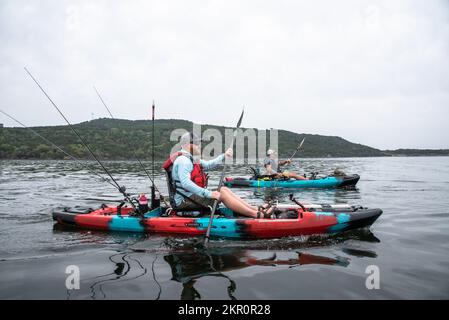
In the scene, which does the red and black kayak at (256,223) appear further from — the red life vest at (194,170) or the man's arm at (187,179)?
the red life vest at (194,170)

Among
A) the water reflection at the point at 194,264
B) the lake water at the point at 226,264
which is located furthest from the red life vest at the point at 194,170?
the water reflection at the point at 194,264

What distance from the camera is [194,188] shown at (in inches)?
287

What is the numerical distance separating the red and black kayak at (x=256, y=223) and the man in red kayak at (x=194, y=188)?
31cm

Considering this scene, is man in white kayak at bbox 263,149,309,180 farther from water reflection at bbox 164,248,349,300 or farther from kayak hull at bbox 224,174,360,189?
water reflection at bbox 164,248,349,300

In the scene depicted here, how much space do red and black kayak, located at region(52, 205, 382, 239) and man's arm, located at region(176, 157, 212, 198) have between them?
0.72 m

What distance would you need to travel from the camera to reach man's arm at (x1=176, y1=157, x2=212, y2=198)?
729cm

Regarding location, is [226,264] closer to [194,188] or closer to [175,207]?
[194,188]

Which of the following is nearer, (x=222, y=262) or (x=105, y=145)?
(x=222, y=262)

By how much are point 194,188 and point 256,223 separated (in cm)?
162

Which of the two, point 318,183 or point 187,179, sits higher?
point 187,179

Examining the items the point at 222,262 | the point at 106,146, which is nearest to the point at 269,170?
the point at 222,262

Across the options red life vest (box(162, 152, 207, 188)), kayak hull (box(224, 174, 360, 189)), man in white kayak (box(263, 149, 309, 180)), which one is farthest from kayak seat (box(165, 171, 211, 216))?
man in white kayak (box(263, 149, 309, 180))
